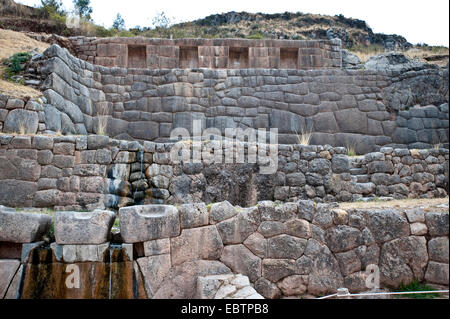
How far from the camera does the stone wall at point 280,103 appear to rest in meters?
9.28

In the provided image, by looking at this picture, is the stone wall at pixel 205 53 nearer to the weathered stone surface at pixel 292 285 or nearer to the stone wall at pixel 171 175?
the stone wall at pixel 171 175

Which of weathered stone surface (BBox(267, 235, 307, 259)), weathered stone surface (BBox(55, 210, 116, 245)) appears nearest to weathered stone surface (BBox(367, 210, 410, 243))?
weathered stone surface (BBox(267, 235, 307, 259))

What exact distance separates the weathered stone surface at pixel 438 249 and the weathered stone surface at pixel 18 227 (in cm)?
433

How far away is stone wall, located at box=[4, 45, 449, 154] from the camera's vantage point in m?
9.28

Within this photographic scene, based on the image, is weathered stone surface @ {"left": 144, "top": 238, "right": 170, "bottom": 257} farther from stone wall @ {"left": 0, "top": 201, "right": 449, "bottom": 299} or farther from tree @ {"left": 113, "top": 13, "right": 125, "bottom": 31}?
tree @ {"left": 113, "top": 13, "right": 125, "bottom": 31}

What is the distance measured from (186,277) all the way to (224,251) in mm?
503

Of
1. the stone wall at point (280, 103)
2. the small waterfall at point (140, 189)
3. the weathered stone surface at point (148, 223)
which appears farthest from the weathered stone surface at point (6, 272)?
the stone wall at point (280, 103)

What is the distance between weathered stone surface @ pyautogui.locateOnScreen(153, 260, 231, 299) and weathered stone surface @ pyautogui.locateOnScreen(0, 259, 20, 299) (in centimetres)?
141

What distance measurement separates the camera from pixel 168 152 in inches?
247

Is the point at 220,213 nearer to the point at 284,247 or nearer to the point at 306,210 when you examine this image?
the point at 284,247

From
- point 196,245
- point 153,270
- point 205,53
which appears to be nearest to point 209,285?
point 196,245

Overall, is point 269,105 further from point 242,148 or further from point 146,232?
point 146,232

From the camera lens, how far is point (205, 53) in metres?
11.2

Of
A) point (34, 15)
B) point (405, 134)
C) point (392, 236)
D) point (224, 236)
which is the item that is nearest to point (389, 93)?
point (405, 134)
